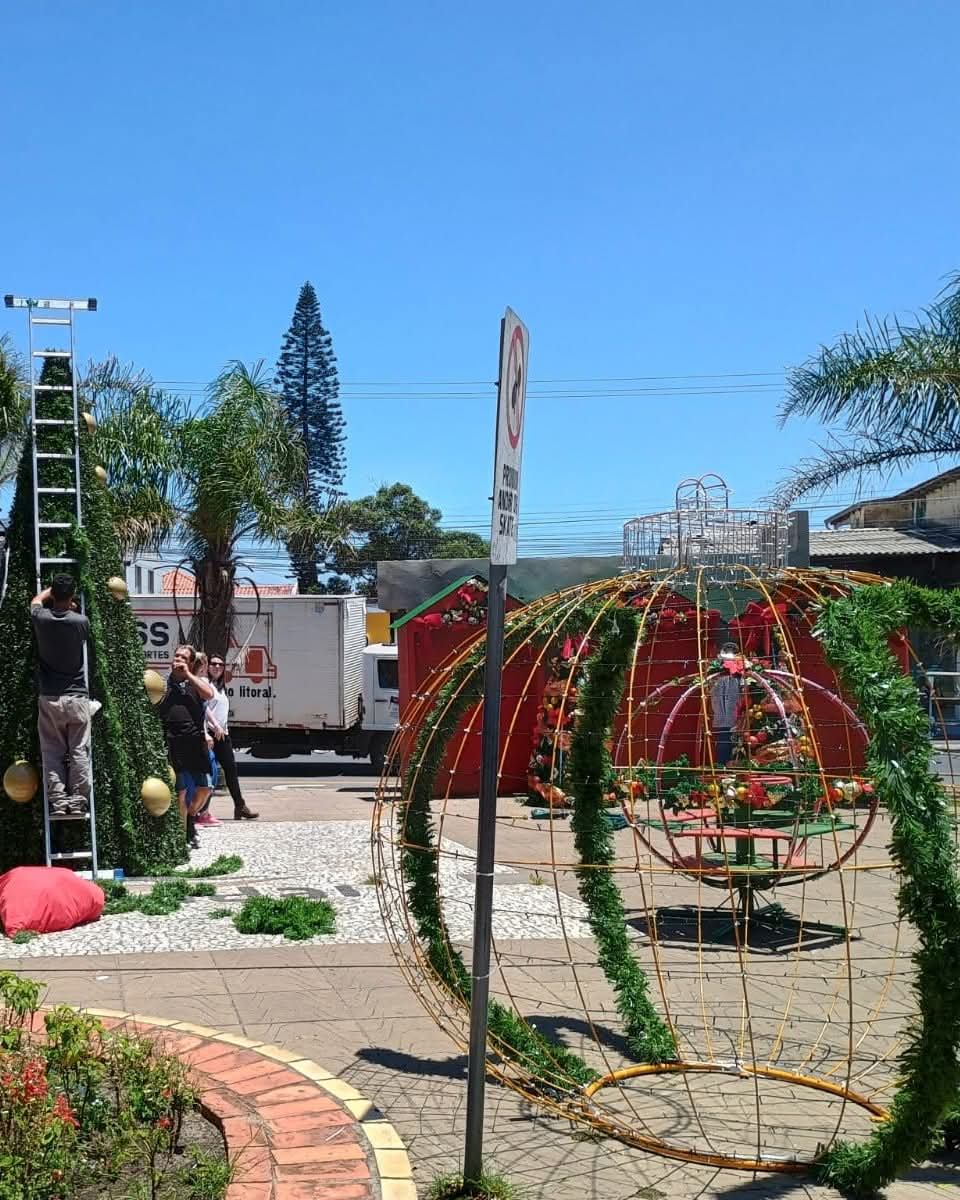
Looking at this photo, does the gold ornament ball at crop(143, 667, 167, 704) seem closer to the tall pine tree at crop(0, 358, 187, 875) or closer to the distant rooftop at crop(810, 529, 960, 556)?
the tall pine tree at crop(0, 358, 187, 875)

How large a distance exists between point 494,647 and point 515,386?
0.80 meters

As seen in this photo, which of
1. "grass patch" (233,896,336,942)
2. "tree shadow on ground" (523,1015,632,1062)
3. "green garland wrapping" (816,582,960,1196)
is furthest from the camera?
"grass patch" (233,896,336,942)

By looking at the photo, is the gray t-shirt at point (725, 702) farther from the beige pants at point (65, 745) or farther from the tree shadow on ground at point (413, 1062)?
the tree shadow on ground at point (413, 1062)

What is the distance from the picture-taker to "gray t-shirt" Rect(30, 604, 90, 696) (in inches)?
319

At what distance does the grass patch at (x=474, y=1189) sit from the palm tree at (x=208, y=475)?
12807mm

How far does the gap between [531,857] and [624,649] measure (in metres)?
5.62

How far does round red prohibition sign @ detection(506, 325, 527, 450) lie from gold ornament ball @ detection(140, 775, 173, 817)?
6.04 m

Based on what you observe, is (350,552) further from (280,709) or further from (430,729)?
(430,729)

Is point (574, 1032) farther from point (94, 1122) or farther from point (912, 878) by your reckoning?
point (912, 878)

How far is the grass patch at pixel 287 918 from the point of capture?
A: 289 inches

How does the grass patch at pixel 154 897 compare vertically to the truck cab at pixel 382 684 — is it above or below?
below

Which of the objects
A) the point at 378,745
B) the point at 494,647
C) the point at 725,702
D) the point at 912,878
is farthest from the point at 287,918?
the point at 378,745

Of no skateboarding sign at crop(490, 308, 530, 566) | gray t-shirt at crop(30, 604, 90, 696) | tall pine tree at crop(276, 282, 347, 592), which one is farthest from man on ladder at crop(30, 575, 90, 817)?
tall pine tree at crop(276, 282, 347, 592)

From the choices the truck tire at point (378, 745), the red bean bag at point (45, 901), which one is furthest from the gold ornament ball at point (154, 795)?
the truck tire at point (378, 745)
